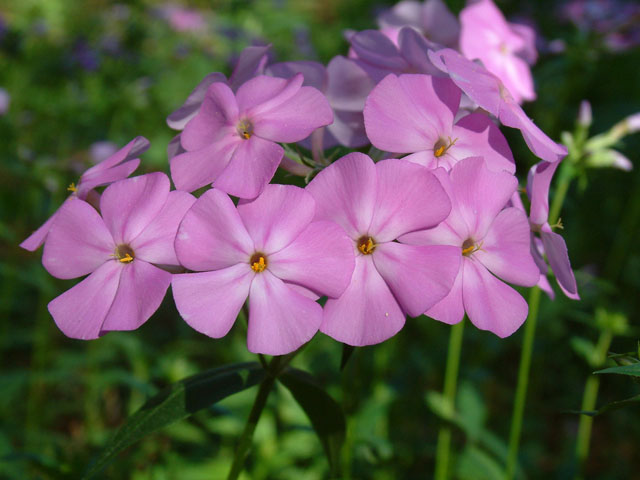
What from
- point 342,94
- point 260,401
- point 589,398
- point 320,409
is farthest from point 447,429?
point 342,94

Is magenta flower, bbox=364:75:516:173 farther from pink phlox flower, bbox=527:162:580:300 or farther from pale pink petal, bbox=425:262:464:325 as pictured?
pale pink petal, bbox=425:262:464:325

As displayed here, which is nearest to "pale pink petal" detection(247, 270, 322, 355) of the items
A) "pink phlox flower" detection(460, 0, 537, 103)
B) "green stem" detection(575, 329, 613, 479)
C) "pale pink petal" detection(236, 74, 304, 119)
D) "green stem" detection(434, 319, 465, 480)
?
"pale pink petal" detection(236, 74, 304, 119)

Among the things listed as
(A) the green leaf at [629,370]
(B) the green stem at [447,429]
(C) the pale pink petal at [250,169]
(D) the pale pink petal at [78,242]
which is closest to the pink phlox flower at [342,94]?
(C) the pale pink petal at [250,169]

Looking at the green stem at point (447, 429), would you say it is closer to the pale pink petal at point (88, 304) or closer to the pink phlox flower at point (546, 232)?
the pink phlox flower at point (546, 232)

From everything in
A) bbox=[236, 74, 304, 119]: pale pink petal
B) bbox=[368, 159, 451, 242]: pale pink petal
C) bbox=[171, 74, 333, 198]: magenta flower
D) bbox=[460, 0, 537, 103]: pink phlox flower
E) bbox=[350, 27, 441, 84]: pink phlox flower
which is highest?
bbox=[460, 0, 537, 103]: pink phlox flower

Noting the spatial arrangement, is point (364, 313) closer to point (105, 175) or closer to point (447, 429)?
point (105, 175)

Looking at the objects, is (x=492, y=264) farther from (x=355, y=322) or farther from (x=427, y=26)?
(x=427, y=26)

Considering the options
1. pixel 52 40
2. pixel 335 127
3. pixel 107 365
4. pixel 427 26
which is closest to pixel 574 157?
pixel 427 26
